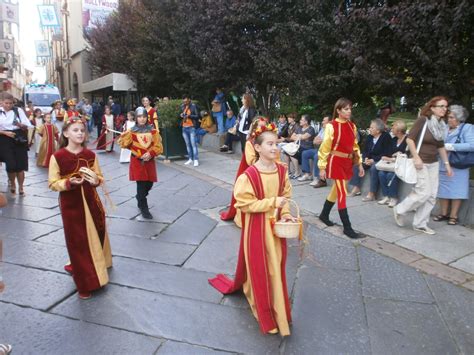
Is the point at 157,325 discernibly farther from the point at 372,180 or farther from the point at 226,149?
the point at 226,149

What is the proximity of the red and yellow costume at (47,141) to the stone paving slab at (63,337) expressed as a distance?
24.5ft

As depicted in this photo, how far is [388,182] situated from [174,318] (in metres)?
4.55

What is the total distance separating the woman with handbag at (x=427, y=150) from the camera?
5.09 meters

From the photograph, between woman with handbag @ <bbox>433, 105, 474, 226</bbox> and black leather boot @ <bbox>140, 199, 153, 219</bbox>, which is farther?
black leather boot @ <bbox>140, 199, 153, 219</bbox>

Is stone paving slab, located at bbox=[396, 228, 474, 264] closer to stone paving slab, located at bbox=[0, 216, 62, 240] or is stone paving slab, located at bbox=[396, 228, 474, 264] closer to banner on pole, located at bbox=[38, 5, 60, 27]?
stone paving slab, located at bbox=[0, 216, 62, 240]

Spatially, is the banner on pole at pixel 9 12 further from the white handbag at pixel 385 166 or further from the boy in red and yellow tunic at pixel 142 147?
the white handbag at pixel 385 166

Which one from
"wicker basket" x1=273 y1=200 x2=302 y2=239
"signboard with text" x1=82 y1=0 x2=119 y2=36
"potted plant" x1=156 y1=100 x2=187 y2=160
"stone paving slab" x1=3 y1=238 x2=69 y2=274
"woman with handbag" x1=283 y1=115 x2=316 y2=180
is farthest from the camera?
"signboard with text" x1=82 y1=0 x2=119 y2=36

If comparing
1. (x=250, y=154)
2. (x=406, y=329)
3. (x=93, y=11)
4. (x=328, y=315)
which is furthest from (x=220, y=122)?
(x=93, y=11)

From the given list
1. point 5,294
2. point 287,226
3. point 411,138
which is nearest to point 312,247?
point 411,138

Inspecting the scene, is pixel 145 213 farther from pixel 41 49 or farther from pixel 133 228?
pixel 41 49

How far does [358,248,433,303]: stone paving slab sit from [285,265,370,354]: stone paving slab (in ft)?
0.46

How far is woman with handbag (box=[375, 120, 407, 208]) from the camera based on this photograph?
256 inches

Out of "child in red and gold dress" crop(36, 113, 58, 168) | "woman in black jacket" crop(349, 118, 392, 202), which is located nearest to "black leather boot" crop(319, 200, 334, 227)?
"woman in black jacket" crop(349, 118, 392, 202)

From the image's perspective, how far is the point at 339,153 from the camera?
205 inches
